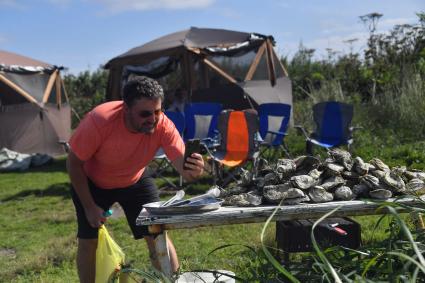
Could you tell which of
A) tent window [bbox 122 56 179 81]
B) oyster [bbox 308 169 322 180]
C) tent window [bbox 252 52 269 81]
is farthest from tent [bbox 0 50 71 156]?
oyster [bbox 308 169 322 180]

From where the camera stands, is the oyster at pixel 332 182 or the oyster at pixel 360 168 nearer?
the oyster at pixel 332 182

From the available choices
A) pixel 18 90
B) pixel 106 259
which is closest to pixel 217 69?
pixel 18 90

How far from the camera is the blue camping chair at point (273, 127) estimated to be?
8.81m

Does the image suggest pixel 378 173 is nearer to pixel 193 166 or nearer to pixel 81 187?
pixel 193 166

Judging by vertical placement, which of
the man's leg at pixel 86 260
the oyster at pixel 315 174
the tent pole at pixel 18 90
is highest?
the tent pole at pixel 18 90

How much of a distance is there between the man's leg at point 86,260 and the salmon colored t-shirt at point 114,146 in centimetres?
38

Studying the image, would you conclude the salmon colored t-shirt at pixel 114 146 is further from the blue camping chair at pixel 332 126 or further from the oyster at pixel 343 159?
the blue camping chair at pixel 332 126

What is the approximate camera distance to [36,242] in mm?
5996

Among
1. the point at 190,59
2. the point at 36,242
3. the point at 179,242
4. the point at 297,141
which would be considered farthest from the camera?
the point at 190,59

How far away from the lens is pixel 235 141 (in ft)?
27.0

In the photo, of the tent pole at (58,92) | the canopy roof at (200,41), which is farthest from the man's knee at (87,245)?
the tent pole at (58,92)

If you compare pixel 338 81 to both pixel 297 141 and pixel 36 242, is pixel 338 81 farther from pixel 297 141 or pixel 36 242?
pixel 36 242

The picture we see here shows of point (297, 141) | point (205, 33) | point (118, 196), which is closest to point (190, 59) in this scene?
point (205, 33)

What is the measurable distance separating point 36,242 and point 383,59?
10002 millimetres
